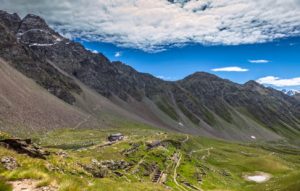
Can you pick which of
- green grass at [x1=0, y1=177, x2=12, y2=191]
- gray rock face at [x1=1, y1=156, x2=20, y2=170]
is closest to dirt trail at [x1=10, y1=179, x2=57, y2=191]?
green grass at [x1=0, y1=177, x2=12, y2=191]

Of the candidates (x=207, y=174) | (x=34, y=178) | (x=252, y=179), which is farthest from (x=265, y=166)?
(x=34, y=178)

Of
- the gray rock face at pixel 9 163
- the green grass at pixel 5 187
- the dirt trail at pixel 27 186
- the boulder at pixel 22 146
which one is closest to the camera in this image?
the green grass at pixel 5 187

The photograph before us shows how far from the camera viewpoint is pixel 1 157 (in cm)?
3300

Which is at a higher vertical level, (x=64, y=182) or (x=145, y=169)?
(x=64, y=182)

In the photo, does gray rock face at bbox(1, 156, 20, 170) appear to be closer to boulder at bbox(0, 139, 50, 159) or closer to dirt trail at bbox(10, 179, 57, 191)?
dirt trail at bbox(10, 179, 57, 191)

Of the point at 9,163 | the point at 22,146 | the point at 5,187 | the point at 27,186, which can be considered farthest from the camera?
the point at 22,146

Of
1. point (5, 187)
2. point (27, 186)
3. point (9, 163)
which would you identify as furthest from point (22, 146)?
point (5, 187)

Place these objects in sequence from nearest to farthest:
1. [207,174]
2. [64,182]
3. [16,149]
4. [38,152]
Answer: [64,182] < [16,149] < [38,152] < [207,174]

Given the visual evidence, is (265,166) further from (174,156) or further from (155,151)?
(155,151)

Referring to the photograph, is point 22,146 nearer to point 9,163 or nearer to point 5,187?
point 9,163

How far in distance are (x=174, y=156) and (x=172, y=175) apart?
37185 millimetres

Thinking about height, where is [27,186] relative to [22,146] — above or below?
below

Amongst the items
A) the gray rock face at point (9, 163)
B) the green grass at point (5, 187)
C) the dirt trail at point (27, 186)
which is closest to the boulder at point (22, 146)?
the gray rock face at point (9, 163)

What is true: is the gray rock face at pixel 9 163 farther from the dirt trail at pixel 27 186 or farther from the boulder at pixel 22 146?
the boulder at pixel 22 146
